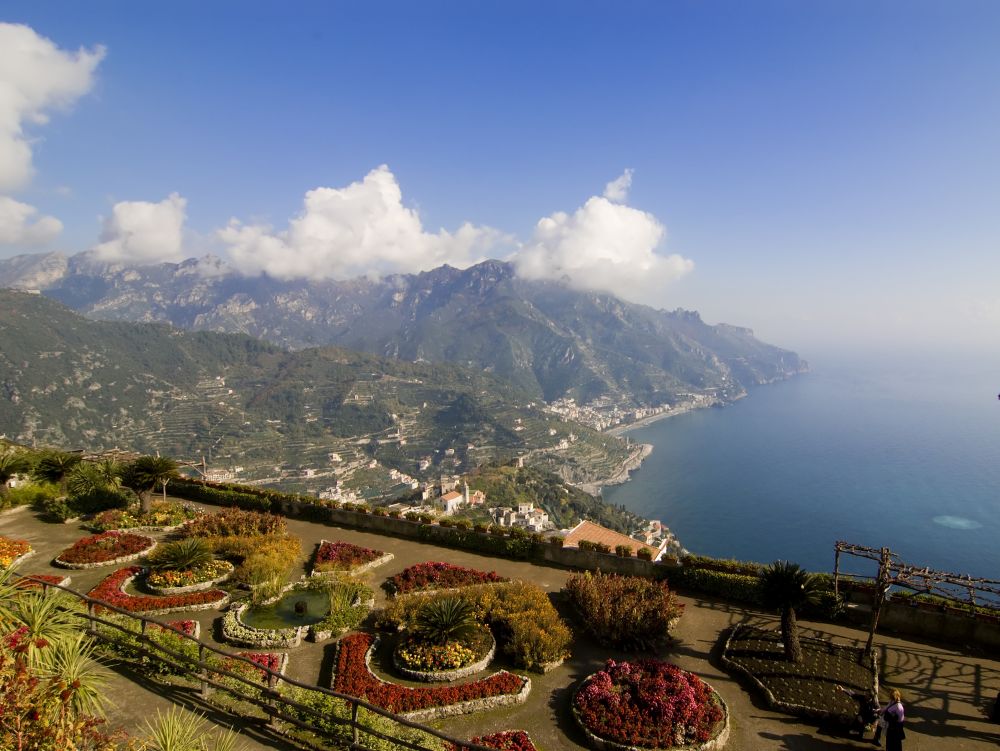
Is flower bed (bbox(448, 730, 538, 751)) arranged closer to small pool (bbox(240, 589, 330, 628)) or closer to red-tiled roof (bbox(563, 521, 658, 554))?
small pool (bbox(240, 589, 330, 628))

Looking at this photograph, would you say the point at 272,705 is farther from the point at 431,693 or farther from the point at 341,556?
the point at 341,556

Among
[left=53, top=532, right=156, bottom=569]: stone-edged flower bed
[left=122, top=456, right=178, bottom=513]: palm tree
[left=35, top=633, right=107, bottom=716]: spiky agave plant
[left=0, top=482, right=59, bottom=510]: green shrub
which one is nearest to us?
[left=35, top=633, right=107, bottom=716]: spiky agave plant

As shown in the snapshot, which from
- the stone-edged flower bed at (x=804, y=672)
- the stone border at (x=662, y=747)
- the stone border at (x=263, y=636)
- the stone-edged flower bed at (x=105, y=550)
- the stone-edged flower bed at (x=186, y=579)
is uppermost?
the stone-edged flower bed at (x=804, y=672)

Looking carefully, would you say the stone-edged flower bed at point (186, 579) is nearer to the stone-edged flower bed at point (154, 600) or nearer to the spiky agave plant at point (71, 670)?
the stone-edged flower bed at point (154, 600)

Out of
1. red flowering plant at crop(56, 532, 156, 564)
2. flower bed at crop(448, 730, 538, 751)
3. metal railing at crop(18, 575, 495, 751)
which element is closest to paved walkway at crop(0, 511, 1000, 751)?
flower bed at crop(448, 730, 538, 751)

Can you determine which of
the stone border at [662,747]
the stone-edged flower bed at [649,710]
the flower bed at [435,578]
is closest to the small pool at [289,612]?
the flower bed at [435,578]

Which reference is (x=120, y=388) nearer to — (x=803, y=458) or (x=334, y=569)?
(x=334, y=569)
